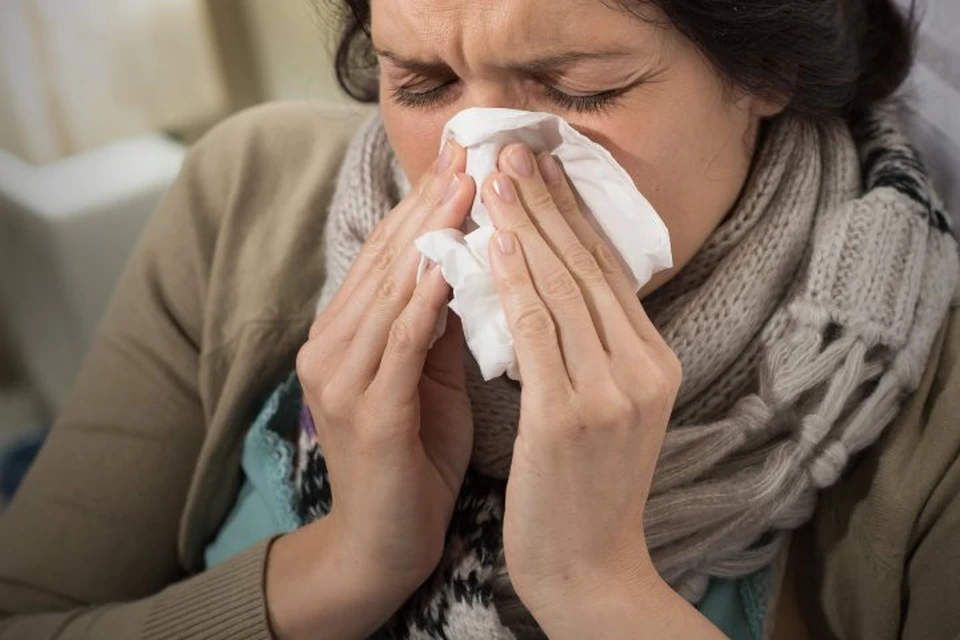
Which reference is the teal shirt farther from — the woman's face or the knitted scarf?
the woman's face

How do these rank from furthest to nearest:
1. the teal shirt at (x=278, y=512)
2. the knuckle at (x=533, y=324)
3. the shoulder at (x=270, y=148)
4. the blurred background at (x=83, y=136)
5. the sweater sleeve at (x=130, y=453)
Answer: the blurred background at (x=83, y=136) < the shoulder at (x=270, y=148) < the sweater sleeve at (x=130, y=453) < the teal shirt at (x=278, y=512) < the knuckle at (x=533, y=324)

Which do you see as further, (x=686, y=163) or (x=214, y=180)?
(x=214, y=180)

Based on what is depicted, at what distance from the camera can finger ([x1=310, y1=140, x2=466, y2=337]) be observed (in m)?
0.72

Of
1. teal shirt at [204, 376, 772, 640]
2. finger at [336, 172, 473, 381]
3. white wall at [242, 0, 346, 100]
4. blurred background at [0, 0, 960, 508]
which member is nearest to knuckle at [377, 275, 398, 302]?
finger at [336, 172, 473, 381]

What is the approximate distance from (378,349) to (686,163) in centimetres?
29

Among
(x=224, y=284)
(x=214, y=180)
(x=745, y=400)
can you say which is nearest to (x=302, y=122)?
(x=214, y=180)

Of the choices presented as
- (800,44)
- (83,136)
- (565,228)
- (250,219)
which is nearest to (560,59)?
(565,228)

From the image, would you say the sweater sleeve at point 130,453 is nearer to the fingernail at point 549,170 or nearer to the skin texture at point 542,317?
the skin texture at point 542,317

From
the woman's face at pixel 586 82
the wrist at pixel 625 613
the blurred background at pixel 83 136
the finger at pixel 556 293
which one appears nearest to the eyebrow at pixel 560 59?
the woman's face at pixel 586 82

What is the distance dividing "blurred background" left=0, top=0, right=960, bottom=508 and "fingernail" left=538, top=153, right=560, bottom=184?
0.84m

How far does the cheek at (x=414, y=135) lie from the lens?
0.81m

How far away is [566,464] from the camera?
69 cm

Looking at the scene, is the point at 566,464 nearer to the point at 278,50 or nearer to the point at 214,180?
the point at 214,180

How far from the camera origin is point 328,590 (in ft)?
2.78
